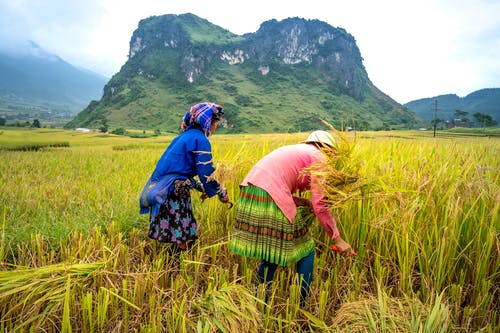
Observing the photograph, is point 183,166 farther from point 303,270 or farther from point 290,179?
point 303,270

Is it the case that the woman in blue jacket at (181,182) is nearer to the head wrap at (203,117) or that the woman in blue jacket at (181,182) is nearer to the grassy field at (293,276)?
the head wrap at (203,117)

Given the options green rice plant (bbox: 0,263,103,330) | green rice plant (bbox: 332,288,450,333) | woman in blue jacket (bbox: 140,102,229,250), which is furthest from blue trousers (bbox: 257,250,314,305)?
green rice plant (bbox: 0,263,103,330)

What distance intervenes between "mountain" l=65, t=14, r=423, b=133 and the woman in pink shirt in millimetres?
65661

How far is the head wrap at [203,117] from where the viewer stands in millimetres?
2236

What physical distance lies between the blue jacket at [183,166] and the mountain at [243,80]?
6534cm

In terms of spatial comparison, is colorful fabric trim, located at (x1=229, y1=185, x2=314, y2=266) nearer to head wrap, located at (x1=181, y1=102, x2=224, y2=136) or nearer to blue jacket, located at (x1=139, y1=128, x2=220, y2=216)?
blue jacket, located at (x1=139, y1=128, x2=220, y2=216)

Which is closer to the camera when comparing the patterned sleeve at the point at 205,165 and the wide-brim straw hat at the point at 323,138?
the wide-brim straw hat at the point at 323,138

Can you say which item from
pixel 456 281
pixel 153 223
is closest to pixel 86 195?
pixel 153 223

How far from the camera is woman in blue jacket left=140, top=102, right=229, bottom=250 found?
2.19 metres

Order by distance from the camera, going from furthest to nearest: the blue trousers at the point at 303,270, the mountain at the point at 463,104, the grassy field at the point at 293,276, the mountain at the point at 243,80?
the mountain at the point at 463,104 < the mountain at the point at 243,80 < the blue trousers at the point at 303,270 < the grassy field at the point at 293,276

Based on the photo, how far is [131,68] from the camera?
400 feet

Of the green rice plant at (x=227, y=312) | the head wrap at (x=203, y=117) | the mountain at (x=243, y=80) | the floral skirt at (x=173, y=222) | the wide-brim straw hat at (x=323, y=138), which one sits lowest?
the green rice plant at (x=227, y=312)

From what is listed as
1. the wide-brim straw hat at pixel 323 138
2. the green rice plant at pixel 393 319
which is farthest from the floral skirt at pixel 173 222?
the green rice plant at pixel 393 319

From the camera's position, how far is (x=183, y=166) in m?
2.25
